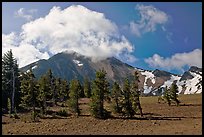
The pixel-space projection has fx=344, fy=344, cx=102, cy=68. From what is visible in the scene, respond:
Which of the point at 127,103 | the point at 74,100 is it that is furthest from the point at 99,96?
the point at 74,100

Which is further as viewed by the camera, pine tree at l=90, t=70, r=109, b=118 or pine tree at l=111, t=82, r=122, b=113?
pine tree at l=111, t=82, r=122, b=113

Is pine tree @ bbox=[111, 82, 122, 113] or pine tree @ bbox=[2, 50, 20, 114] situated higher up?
pine tree @ bbox=[2, 50, 20, 114]

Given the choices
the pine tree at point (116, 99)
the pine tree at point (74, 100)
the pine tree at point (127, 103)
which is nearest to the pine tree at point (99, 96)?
the pine tree at point (127, 103)

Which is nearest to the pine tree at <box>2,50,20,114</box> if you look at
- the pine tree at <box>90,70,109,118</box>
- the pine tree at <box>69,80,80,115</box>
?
the pine tree at <box>69,80,80,115</box>

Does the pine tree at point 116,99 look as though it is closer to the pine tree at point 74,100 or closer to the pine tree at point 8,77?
the pine tree at point 74,100

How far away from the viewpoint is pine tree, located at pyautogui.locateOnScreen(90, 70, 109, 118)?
54688 millimetres

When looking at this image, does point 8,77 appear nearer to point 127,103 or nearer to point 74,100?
point 74,100

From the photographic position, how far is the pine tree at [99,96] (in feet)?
179

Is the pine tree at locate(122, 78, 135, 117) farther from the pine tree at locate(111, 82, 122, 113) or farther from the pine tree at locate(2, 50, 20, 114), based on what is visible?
the pine tree at locate(2, 50, 20, 114)

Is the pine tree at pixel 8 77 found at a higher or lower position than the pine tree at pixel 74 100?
higher

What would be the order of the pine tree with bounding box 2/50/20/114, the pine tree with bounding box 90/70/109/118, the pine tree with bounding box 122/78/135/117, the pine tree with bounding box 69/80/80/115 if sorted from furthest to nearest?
the pine tree with bounding box 2/50/20/114, the pine tree with bounding box 69/80/80/115, the pine tree with bounding box 122/78/135/117, the pine tree with bounding box 90/70/109/118

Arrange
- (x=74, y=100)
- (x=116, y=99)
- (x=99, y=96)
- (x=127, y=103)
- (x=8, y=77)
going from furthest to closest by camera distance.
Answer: (x=8, y=77), (x=74, y=100), (x=116, y=99), (x=127, y=103), (x=99, y=96)

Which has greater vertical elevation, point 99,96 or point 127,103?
point 99,96

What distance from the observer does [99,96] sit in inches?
2195
